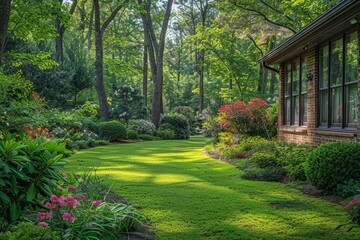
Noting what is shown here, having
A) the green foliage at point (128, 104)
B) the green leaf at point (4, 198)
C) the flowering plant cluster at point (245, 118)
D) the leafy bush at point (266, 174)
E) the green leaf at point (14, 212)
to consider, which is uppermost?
the green foliage at point (128, 104)

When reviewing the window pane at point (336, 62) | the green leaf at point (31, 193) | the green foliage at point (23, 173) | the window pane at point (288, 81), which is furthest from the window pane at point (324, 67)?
the green leaf at point (31, 193)

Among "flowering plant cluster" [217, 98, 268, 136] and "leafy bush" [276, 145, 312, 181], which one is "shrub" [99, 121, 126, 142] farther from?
"leafy bush" [276, 145, 312, 181]

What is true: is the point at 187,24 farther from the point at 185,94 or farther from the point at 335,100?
the point at 335,100

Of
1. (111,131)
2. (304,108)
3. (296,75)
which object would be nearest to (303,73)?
(296,75)

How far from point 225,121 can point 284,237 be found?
10079 millimetres

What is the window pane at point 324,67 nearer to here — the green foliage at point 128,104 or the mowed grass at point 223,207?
the mowed grass at point 223,207

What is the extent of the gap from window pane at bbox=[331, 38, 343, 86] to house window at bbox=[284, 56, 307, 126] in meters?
2.18

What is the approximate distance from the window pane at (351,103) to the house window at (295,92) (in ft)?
9.67

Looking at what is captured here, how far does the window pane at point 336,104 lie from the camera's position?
896 cm

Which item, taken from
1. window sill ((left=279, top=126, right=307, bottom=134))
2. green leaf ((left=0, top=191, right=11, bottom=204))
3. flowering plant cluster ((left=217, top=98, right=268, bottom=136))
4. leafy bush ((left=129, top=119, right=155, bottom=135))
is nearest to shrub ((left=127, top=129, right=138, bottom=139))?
leafy bush ((left=129, top=119, right=155, bottom=135))

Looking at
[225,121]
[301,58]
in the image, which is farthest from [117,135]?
[301,58]

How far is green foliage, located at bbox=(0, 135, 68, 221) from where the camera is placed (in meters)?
3.50

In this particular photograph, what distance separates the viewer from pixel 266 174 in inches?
332

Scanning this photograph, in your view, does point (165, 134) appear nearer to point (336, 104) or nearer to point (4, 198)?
point (336, 104)
